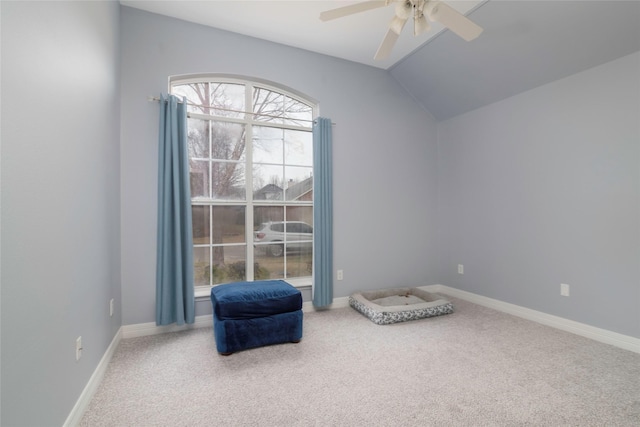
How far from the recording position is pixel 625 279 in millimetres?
2361

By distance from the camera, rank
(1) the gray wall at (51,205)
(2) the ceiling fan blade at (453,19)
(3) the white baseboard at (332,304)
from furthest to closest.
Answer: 1. (3) the white baseboard at (332,304)
2. (2) the ceiling fan blade at (453,19)
3. (1) the gray wall at (51,205)

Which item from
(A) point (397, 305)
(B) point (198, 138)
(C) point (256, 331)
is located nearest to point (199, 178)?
(B) point (198, 138)

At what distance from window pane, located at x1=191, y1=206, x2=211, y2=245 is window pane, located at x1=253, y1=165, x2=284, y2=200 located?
55 cm

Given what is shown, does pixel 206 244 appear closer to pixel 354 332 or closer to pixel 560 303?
pixel 354 332

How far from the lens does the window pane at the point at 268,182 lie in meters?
3.14

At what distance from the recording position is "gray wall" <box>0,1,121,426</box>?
100 cm

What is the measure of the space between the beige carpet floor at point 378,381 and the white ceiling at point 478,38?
8.29 feet

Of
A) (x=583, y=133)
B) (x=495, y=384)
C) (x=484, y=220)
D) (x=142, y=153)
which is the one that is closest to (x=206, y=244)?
(x=142, y=153)

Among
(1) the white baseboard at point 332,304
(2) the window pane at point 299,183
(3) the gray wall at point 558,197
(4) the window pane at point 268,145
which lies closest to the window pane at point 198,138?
(4) the window pane at point 268,145

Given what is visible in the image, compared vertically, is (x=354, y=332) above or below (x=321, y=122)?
below

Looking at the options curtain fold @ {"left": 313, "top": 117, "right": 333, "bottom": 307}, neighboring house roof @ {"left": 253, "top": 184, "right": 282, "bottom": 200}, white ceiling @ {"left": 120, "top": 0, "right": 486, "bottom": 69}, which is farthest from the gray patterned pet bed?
white ceiling @ {"left": 120, "top": 0, "right": 486, "bottom": 69}

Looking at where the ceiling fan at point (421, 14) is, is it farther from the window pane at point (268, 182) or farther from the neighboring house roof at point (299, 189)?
the neighboring house roof at point (299, 189)

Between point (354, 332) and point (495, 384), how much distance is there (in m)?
1.18

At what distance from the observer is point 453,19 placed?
1.70 m
